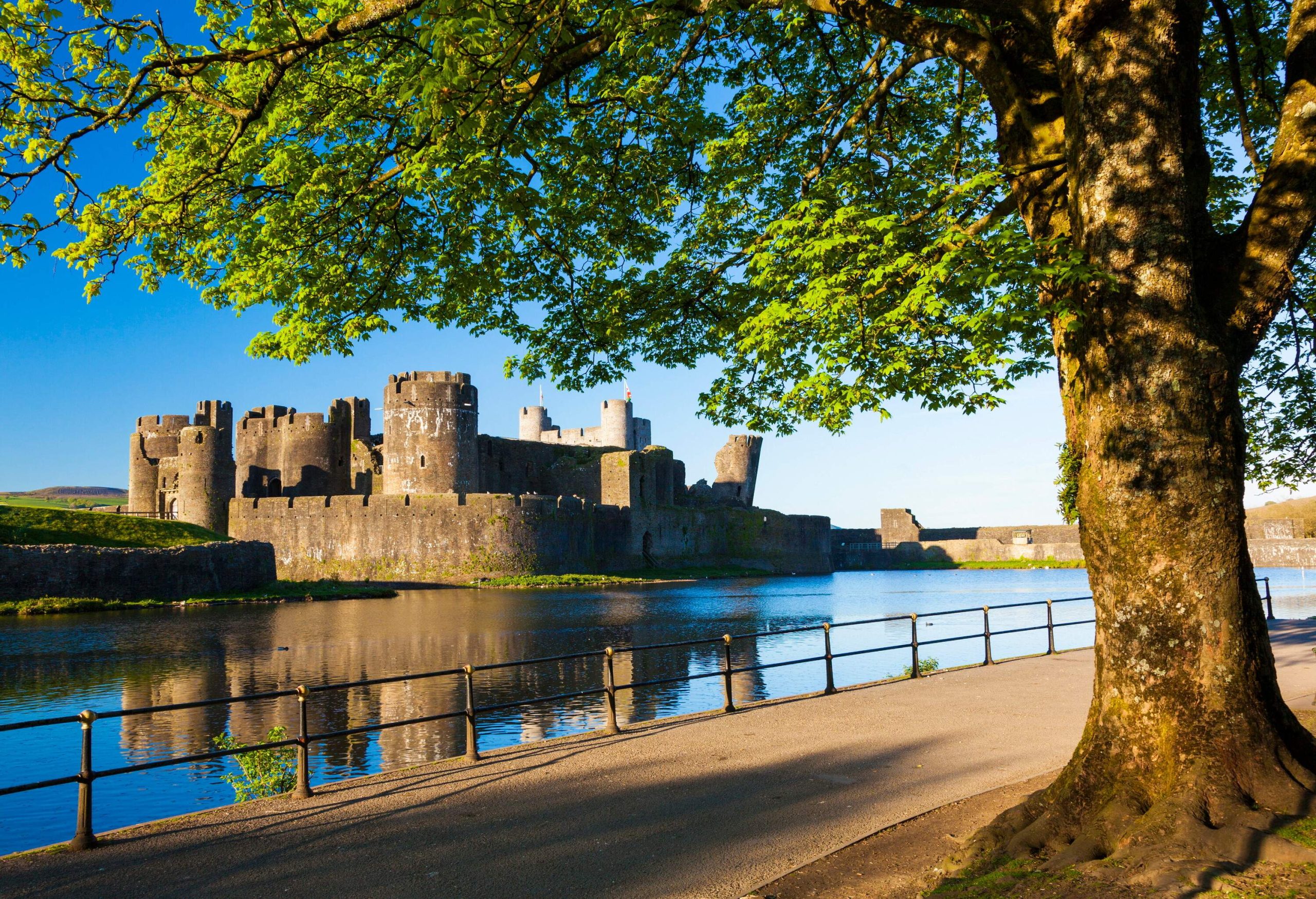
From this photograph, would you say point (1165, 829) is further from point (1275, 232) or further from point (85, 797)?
point (85, 797)

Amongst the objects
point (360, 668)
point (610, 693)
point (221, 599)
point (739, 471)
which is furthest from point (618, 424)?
point (610, 693)

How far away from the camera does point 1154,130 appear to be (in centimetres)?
555

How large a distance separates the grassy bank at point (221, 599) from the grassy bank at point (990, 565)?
5623 centimetres

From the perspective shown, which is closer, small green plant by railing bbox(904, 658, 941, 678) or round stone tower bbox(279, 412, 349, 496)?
small green plant by railing bbox(904, 658, 941, 678)

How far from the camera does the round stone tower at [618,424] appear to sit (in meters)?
87.1

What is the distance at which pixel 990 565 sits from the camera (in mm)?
83375

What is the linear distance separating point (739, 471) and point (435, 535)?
32.7m

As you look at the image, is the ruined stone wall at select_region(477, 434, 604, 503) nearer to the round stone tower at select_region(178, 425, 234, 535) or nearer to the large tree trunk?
the round stone tower at select_region(178, 425, 234, 535)

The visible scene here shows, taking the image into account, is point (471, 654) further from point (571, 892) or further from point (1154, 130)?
point (1154, 130)

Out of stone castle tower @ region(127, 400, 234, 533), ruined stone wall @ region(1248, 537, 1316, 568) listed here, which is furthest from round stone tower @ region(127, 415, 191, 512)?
ruined stone wall @ region(1248, 537, 1316, 568)

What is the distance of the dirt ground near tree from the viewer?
14.0 feet

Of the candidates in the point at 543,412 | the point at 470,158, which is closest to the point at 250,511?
the point at 543,412

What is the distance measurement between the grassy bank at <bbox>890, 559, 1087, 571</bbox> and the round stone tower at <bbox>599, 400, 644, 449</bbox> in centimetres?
2851

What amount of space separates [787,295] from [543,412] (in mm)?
89660
